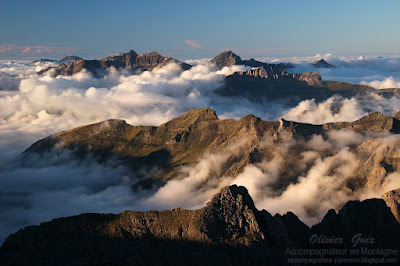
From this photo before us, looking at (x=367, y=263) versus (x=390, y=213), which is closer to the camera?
(x=367, y=263)

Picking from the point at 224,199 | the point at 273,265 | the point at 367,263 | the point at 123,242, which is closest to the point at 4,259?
the point at 123,242

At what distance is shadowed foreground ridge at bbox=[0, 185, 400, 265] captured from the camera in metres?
142

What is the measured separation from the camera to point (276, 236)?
150875 millimetres

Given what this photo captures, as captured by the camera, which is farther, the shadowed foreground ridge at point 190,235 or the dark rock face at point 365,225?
the dark rock face at point 365,225

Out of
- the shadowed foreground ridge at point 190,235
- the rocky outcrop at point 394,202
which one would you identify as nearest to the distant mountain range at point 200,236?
the shadowed foreground ridge at point 190,235

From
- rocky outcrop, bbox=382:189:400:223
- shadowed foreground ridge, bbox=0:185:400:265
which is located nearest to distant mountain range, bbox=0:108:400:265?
shadowed foreground ridge, bbox=0:185:400:265

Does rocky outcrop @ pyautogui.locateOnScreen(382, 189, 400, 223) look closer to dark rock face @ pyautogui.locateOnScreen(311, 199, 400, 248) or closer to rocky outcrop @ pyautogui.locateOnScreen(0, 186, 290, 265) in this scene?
dark rock face @ pyautogui.locateOnScreen(311, 199, 400, 248)

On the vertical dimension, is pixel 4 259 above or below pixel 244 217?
below

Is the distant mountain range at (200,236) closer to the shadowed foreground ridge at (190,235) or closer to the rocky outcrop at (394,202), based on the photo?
the shadowed foreground ridge at (190,235)

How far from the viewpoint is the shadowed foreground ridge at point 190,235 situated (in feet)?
466

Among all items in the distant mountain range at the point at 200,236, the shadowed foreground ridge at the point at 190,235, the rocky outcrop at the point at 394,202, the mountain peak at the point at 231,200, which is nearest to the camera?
the shadowed foreground ridge at the point at 190,235

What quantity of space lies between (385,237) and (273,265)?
63.8 m

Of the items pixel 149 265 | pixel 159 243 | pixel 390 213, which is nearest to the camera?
pixel 149 265

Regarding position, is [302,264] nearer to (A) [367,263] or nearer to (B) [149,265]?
(A) [367,263]
